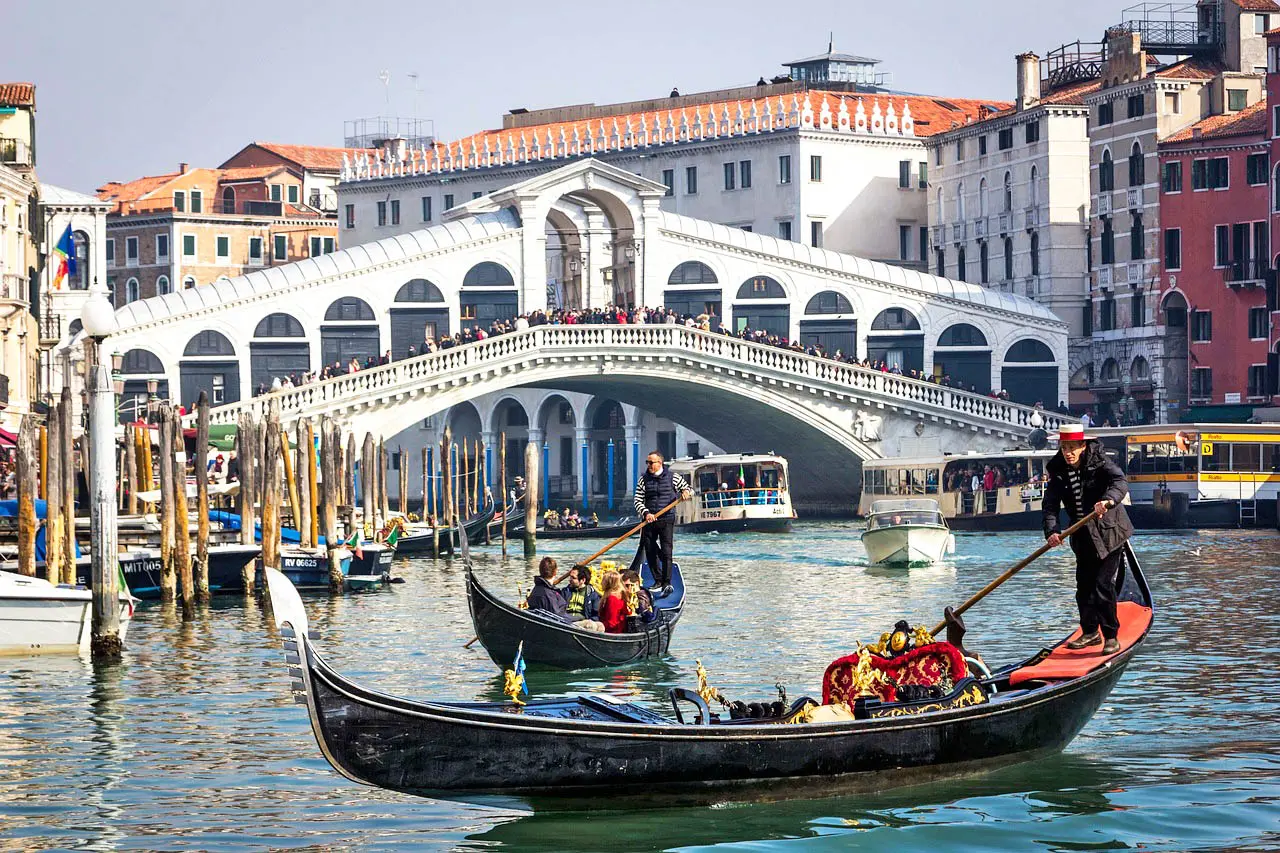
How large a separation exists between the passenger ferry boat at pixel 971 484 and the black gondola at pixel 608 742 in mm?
25909

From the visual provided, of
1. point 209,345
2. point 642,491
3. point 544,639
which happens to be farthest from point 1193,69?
point 544,639

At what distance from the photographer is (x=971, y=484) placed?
38406mm

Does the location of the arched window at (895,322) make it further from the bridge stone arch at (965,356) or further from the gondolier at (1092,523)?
the gondolier at (1092,523)

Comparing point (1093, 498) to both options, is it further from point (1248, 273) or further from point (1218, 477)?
point (1248, 273)

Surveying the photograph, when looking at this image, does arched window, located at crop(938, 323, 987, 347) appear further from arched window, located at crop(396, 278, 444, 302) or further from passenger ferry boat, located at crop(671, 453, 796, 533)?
arched window, located at crop(396, 278, 444, 302)

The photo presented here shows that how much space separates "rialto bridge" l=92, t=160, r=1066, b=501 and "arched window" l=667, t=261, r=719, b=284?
4 cm

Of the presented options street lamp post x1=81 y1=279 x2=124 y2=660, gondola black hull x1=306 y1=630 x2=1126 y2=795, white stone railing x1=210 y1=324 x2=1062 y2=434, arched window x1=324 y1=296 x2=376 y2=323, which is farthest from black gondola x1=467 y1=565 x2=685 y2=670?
arched window x1=324 y1=296 x2=376 y2=323

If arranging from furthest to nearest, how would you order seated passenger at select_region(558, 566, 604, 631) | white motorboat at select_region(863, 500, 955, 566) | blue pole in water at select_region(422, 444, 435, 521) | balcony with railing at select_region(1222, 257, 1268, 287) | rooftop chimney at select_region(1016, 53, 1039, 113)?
1. rooftop chimney at select_region(1016, 53, 1039, 113)
2. balcony with railing at select_region(1222, 257, 1268, 287)
3. blue pole in water at select_region(422, 444, 435, 521)
4. white motorboat at select_region(863, 500, 955, 566)
5. seated passenger at select_region(558, 566, 604, 631)

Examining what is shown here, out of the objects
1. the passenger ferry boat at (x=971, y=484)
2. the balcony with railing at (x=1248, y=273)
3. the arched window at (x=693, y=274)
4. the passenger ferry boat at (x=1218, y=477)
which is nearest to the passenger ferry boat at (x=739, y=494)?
the passenger ferry boat at (x=971, y=484)

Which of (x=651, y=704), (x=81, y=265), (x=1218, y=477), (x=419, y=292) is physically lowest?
(x=651, y=704)

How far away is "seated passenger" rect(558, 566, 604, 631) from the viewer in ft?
52.4

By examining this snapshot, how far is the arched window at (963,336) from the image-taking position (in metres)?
46.1

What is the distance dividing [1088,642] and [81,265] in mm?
40334

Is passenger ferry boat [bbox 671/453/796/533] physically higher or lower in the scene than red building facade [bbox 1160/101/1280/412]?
lower
